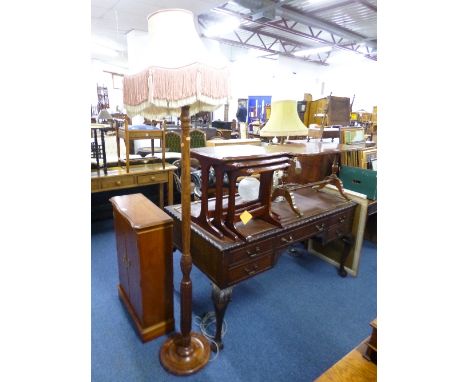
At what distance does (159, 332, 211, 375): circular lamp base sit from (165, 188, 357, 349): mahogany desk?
0.11 meters

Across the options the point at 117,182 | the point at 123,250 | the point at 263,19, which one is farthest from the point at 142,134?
the point at 263,19

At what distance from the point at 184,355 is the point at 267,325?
0.59 m

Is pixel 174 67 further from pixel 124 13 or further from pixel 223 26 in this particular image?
pixel 223 26

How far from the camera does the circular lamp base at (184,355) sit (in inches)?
59.3

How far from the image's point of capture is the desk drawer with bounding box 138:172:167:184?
2999mm

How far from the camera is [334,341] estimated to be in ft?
5.77

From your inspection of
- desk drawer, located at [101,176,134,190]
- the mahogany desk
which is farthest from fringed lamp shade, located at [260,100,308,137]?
desk drawer, located at [101,176,134,190]

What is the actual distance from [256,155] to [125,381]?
53.7 inches

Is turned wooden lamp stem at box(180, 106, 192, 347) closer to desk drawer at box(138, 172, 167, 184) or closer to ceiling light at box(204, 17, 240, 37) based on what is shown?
desk drawer at box(138, 172, 167, 184)

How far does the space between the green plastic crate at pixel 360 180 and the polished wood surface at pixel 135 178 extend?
1.85 m

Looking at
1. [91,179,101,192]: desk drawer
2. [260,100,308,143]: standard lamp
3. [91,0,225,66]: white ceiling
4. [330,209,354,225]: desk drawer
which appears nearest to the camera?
[260,100,308,143]: standard lamp

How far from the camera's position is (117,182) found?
2828 mm
